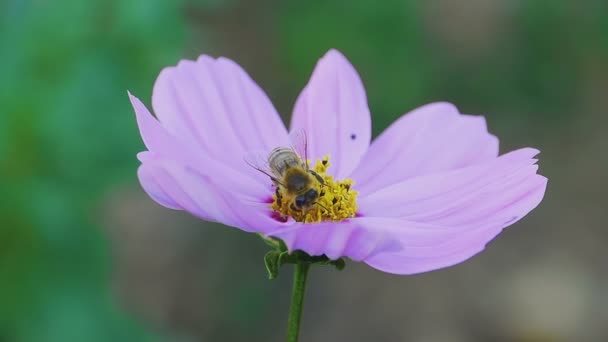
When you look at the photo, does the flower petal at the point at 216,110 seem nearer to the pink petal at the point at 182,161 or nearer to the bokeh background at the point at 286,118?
the pink petal at the point at 182,161

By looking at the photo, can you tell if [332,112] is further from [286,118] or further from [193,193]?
[286,118]

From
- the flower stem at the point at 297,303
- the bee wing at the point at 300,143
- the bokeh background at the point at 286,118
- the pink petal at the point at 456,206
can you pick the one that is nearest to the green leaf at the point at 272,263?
the flower stem at the point at 297,303

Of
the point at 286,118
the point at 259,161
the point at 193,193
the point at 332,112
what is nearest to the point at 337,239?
the point at 193,193

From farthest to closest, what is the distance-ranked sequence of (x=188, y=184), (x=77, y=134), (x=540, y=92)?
(x=540, y=92)
(x=77, y=134)
(x=188, y=184)

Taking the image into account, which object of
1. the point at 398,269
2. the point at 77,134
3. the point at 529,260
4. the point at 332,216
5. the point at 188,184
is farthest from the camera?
the point at 529,260

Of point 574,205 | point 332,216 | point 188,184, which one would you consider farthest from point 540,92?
point 188,184

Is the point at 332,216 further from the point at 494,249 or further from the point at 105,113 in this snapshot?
the point at 494,249

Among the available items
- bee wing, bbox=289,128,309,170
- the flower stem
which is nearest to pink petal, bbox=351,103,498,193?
bee wing, bbox=289,128,309,170
